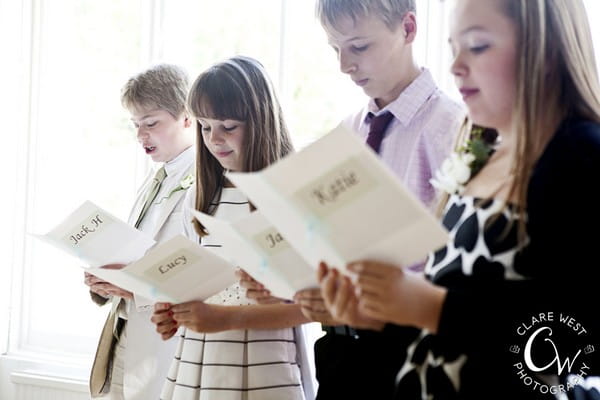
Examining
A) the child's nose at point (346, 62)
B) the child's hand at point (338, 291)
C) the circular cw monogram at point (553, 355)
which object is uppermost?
the child's nose at point (346, 62)

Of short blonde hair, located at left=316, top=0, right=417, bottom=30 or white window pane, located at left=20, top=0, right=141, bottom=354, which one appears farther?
white window pane, located at left=20, top=0, right=141, bottom=354

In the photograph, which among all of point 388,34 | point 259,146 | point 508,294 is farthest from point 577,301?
point 259,146

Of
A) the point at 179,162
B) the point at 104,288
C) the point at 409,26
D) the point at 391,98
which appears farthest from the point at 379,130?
the point at 104,288

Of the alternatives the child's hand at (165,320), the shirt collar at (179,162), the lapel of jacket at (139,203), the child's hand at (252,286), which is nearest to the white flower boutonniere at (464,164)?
the child's hand at (252,286)

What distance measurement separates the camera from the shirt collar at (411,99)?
5.88 feet

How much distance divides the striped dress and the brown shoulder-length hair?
8.2 inches

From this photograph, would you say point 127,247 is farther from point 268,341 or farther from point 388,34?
point 388,34

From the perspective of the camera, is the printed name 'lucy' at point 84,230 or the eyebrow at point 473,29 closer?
the eyebrow at point 473,29

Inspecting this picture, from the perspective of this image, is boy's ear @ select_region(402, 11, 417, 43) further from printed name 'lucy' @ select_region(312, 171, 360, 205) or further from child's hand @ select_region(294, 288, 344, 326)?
printed name 'lucy' @ select_region(312, 171, 360, 205)

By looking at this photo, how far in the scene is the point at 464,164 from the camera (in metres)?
1.39

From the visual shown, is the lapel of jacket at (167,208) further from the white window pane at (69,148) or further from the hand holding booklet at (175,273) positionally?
the white window pane at (69,148)

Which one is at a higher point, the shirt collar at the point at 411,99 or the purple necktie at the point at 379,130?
the shirt collar at the point at 411,99

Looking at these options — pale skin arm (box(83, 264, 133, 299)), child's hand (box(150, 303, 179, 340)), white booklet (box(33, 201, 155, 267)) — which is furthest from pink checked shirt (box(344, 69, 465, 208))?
pale skin arm (box(83, 264, 133, 299))

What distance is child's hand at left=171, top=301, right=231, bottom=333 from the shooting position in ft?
6.07
